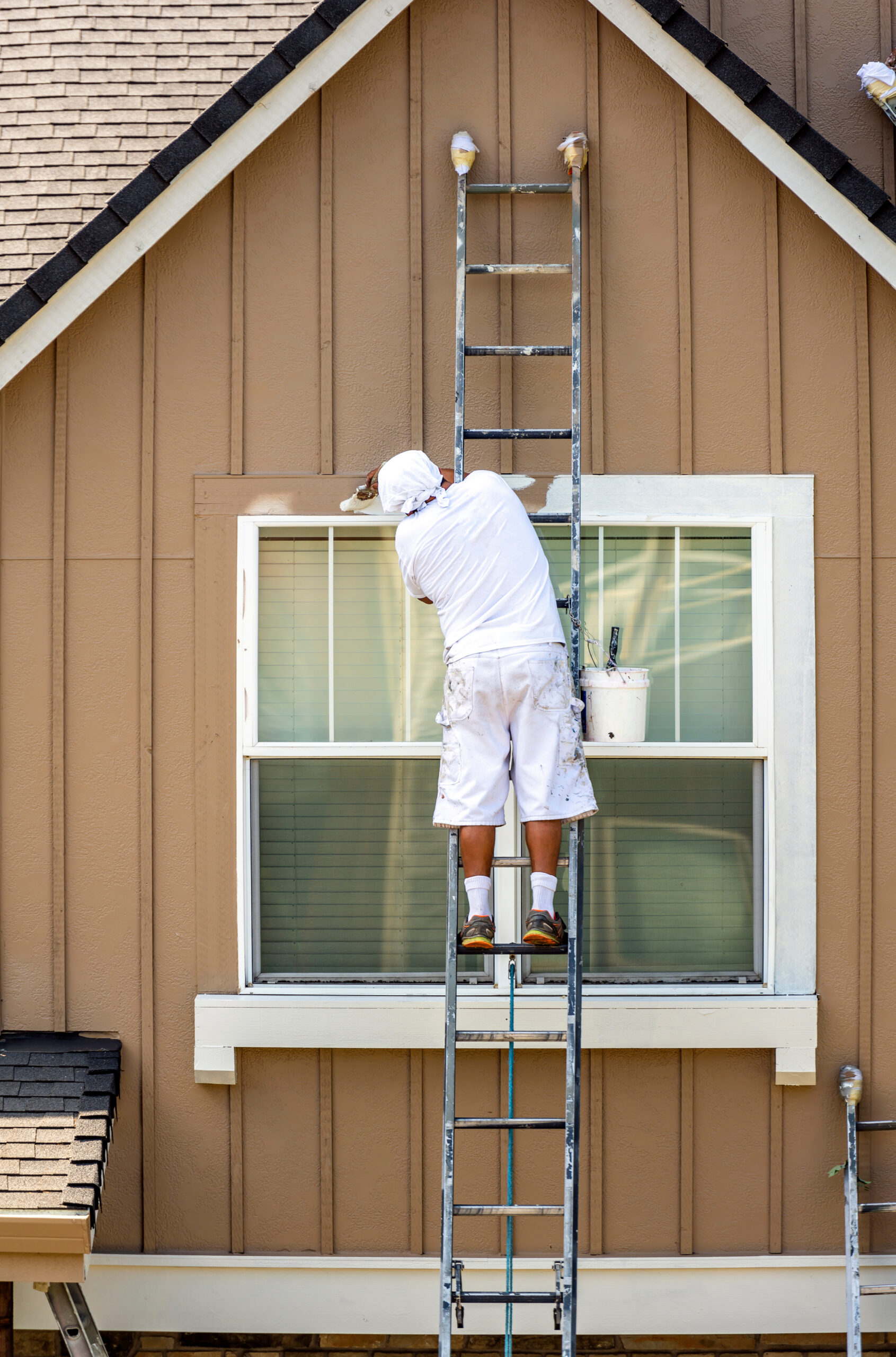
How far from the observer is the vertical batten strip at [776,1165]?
3.89 meters

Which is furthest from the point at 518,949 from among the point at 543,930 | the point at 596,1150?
the point at 596,1150

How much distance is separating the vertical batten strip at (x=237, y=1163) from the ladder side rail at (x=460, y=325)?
87.4 inches

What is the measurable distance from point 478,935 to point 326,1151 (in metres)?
1.19

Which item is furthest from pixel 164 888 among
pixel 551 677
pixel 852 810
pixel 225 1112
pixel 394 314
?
pixel 852 810

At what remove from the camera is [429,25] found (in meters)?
3.88

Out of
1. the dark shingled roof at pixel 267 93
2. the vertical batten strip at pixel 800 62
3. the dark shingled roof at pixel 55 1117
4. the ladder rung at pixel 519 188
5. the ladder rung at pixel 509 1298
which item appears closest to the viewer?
the ladder rung at pixel 509 1298

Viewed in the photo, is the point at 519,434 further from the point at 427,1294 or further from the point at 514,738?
the point at 427,1294

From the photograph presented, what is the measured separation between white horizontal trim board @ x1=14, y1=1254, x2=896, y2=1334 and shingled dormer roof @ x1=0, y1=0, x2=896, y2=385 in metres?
3.17

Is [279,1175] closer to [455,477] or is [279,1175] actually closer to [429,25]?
[455,477]

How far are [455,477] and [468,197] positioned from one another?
111cm

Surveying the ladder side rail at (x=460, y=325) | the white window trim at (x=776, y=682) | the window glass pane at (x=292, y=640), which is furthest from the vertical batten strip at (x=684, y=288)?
the window glass pane at (x=292, y=640)

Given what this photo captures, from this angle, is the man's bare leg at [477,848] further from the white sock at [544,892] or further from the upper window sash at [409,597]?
the upper window sash at [409,597]

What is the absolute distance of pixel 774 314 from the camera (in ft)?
12.8

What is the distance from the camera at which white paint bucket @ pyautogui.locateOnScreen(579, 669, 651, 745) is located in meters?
3.60
